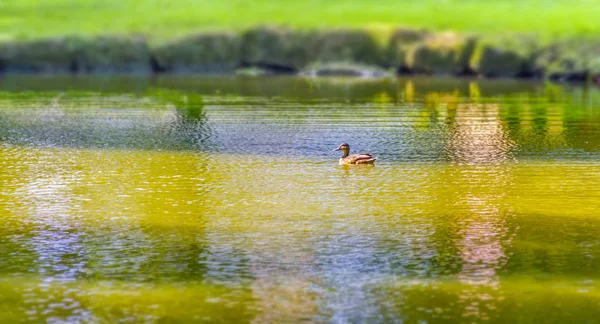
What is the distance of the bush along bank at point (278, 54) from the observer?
65.4 m

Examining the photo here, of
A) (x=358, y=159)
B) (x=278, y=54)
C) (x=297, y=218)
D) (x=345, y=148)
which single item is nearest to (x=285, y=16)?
(x=278, y=54)

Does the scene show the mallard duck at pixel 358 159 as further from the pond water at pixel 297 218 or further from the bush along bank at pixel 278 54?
the bush along bank at pixel 278 54

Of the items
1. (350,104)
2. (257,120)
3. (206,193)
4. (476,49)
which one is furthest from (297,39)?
(206,193)

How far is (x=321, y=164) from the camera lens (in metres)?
26.6

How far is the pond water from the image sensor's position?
14930 millimetres

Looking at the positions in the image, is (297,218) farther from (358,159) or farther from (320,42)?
(320,42)

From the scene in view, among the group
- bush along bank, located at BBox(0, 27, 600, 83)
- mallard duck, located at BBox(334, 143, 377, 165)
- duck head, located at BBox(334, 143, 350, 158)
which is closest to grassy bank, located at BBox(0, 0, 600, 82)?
bush along bank, located at BBox(0, 27, 600, 83)

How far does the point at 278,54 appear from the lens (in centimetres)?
6738

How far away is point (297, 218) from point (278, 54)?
48.0 meters

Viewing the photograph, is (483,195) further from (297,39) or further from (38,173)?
(297,39)

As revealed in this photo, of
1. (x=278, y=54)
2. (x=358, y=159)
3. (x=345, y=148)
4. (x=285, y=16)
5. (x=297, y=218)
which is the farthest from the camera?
(x=285, y=16)

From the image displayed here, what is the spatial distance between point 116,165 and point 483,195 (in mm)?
9296

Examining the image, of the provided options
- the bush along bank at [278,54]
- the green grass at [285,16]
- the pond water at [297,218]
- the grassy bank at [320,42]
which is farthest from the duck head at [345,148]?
the green grass at [285,16]

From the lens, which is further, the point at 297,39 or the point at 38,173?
the point at 297,39
